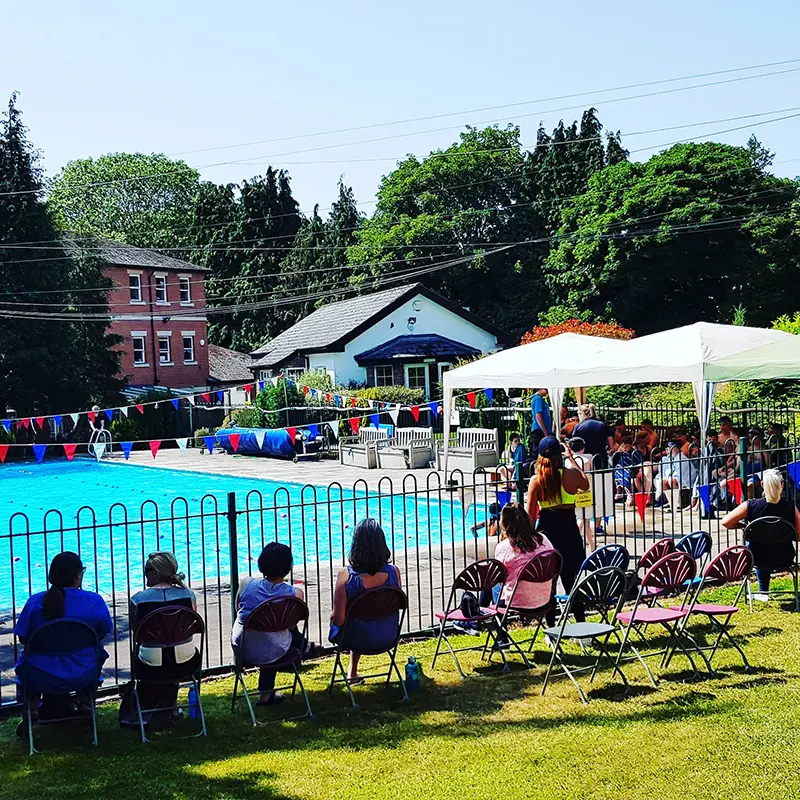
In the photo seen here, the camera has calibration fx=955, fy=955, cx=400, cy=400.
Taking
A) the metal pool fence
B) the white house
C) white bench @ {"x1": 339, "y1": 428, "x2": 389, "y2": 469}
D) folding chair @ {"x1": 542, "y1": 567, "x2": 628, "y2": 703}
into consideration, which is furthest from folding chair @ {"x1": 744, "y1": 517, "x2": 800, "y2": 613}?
the white house

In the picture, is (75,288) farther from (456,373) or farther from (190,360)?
(456,373)

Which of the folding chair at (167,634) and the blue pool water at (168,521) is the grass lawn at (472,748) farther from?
the blue pool water at (168,521)

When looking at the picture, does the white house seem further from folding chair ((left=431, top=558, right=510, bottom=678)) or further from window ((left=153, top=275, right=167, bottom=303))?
folding chair ((left=431, top=558, right=510, bottom=678))

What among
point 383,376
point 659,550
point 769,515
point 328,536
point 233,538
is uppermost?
point 383,376

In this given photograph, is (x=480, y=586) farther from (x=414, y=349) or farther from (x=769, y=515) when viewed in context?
(x=414, y=349)

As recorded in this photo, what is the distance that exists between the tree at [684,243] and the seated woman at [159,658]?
39.4 meters

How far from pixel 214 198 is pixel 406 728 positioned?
71.5 metres

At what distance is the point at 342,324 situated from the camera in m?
44.6

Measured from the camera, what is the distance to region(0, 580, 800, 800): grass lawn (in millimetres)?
5129

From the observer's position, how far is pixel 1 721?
669 cm

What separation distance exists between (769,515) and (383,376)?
34987mm

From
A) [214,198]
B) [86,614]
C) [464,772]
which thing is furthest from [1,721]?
[214,198]

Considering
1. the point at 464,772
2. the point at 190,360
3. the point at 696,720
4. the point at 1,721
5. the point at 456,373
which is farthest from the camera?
the point at 190,360

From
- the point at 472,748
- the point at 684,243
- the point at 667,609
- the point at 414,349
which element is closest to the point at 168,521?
the point at 667,609
